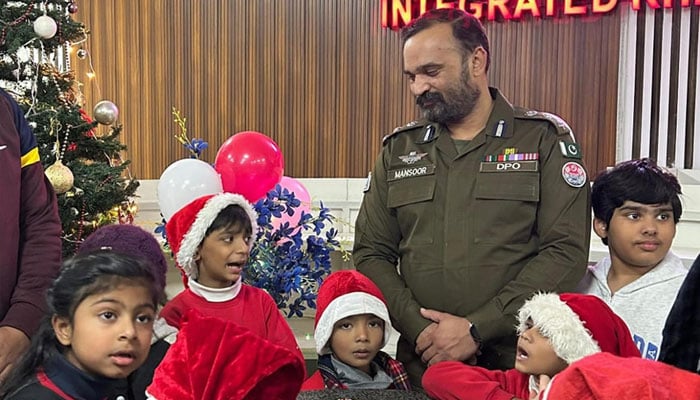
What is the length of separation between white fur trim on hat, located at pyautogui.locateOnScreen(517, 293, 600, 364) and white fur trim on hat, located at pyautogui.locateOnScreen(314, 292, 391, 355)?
0.56 meters

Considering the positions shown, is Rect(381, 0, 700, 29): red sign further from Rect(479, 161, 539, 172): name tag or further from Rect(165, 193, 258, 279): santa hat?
Rect(165, 193, 258, 279): santa hat

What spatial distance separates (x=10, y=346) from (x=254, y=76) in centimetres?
446

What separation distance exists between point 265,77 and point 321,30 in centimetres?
60

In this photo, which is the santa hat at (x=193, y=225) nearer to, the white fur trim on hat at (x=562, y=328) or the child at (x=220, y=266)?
the child at (x=220, y=266)

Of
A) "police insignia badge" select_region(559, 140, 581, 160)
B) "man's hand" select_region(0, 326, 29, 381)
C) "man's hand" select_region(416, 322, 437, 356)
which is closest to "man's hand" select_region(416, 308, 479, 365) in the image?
"man's hand" select_region(416, 322, 437, 356)

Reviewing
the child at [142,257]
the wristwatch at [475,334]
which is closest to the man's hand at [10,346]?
the child at [142,257]

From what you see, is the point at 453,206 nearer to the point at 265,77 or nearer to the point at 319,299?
the point at 319,299

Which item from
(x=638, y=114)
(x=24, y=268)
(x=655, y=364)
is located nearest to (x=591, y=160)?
(x=638, y=114)

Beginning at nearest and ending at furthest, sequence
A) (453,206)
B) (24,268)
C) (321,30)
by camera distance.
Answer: (24,268), (453,206), (321,30)

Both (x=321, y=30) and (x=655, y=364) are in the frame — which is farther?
(x=321, y=30)

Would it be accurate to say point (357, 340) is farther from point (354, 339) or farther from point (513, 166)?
point (513, 166)

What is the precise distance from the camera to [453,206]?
186 centimetres

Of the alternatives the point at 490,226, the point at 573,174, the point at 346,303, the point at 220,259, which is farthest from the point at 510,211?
the point at 220,259

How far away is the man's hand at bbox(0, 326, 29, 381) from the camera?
1.38m
